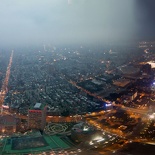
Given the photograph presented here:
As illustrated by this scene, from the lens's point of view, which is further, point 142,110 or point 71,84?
point 71,84

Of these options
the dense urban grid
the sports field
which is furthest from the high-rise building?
the sports field

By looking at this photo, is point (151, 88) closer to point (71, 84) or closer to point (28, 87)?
point (71, 84)

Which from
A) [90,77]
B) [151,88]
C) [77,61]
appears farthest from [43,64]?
[151,88]

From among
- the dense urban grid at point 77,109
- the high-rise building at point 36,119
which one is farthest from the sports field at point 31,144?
the high-rise building at point 36,119

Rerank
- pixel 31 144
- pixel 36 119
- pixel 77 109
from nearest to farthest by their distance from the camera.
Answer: pixel 31 144 → pixel 36 119 → pixel 77 109

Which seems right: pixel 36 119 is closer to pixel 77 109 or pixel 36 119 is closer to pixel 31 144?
pixel 31 144

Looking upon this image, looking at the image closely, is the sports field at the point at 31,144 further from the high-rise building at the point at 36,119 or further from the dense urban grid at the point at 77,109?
the high-rise building at the point at 36,119

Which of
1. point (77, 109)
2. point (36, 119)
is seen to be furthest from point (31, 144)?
point (77, 109)
